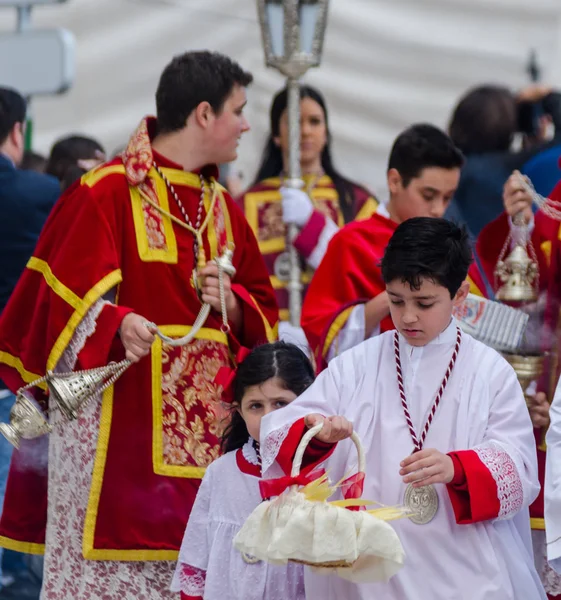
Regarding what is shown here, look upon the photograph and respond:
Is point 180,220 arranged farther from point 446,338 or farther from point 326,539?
point 326,539

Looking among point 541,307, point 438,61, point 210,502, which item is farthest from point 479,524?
point 438,61

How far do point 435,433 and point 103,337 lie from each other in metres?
1.23

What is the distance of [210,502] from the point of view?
454 centimetres

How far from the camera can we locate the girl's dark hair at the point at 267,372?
457cm

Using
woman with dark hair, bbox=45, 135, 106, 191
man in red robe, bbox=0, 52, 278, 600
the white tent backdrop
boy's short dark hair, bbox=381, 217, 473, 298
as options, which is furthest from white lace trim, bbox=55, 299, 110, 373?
the white tent backdrop

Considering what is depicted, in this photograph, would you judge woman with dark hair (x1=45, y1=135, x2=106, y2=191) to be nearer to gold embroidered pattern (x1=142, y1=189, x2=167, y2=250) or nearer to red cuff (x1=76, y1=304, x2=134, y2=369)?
gold embroidered pattern (x1=142, y1=189, x2=167, y2=250)

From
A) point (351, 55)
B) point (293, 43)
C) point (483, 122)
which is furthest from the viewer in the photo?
point (351, 55)

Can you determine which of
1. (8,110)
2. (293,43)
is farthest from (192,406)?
(293,43)

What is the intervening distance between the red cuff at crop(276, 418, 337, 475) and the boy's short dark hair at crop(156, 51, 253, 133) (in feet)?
5.07

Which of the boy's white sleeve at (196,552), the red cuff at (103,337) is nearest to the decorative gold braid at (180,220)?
the red cuff at (103,337)

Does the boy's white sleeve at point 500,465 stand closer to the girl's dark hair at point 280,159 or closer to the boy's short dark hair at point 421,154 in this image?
the boy's short dark hair at point 421,154

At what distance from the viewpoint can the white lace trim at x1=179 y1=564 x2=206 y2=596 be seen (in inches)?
178

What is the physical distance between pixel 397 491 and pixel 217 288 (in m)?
1.18

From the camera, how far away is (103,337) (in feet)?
15.5
